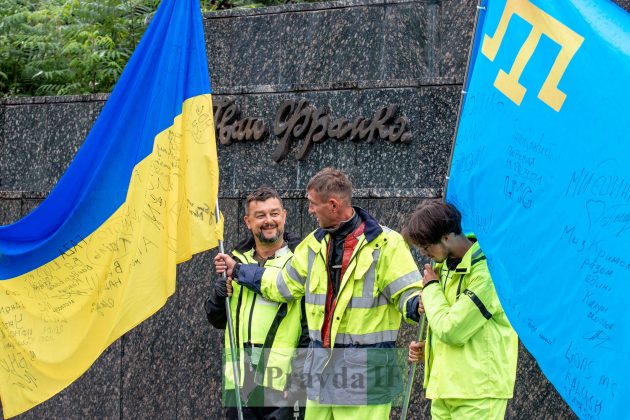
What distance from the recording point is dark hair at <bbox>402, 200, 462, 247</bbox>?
6.60 meters

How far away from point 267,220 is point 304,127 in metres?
1.66

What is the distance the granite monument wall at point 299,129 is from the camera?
9.04 metres

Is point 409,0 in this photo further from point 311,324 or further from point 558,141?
point 558,141

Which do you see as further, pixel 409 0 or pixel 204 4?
pixel 204 4

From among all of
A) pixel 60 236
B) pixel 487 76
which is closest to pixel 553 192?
pixel 487 76

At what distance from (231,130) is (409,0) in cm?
153

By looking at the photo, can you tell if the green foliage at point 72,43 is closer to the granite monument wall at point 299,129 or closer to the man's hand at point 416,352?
the granite monument wall at point 299,129

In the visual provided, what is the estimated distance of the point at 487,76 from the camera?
6344mm

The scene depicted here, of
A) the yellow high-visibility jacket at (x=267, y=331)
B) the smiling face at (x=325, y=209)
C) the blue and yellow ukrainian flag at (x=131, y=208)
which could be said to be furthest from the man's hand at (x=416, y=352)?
the blue and yellow ukrainian flag at (x=131, y=208)

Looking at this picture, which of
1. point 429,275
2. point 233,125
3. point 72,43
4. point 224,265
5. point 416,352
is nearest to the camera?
point 429,275

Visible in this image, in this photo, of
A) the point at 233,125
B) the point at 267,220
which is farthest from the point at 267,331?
the point at 233,125

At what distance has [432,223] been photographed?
21.7 ft

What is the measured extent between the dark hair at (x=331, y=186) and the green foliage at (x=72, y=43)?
189 inches

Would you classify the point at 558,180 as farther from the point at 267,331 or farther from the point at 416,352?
the point at 267,331
